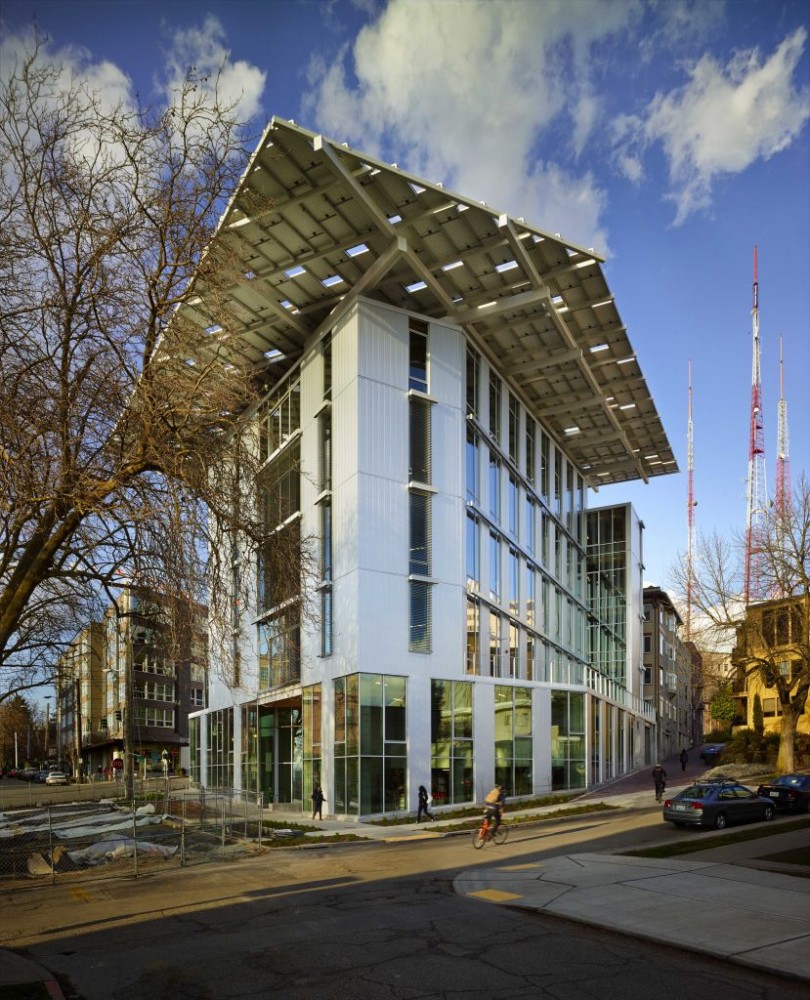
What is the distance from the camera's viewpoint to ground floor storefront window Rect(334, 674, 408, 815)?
101 ft

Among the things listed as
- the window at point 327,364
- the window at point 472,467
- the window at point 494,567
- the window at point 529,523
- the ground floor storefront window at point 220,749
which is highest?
the window at point 327,364

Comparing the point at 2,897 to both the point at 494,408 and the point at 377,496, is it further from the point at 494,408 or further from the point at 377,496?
the point at 494,408

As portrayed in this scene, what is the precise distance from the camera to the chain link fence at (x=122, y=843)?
1816cm

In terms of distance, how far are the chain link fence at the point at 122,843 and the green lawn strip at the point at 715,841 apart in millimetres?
9255

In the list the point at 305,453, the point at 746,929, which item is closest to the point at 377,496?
the point at 305,453

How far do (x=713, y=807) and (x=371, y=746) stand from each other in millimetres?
11319

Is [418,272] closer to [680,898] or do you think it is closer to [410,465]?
[410,465]

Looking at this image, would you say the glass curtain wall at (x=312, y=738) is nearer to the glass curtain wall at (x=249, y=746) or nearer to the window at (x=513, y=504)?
the glass curtain wall at (x=249, y=746)

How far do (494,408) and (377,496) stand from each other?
35.8 ft

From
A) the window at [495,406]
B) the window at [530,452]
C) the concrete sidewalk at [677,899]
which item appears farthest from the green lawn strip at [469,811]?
the window at [530,452]

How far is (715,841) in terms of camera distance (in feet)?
72.1

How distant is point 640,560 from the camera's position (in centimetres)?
6750

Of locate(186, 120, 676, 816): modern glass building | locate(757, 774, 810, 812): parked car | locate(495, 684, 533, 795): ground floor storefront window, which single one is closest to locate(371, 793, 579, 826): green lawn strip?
locate(186, 120, 676, 816): modern glass building

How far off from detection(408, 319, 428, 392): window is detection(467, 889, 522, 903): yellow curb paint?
22596 millimetres
